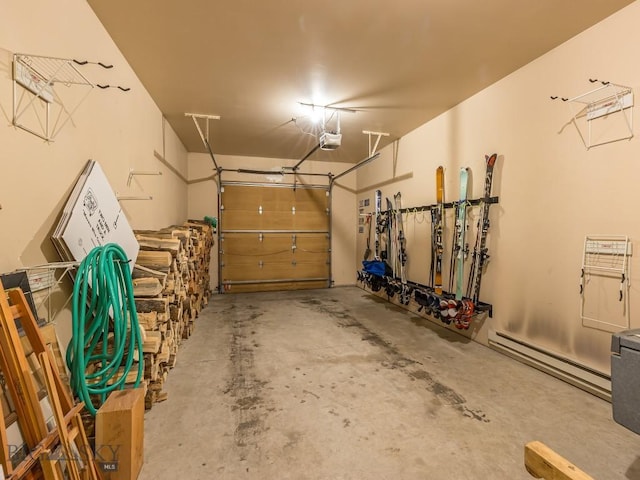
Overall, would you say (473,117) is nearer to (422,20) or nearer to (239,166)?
(422,20)

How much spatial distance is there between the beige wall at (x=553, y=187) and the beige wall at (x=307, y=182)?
3624 millimetres

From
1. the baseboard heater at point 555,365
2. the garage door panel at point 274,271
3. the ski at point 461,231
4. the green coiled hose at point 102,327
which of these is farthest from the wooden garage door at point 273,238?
the green coiled hose at point 102,327

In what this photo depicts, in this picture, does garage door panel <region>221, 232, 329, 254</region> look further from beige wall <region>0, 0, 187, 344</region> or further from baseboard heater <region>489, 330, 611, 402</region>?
baseboard heater <region>489, 330, 611, 402</region>

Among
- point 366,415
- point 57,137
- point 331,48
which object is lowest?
point 366,415

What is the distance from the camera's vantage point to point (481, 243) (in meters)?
3.46

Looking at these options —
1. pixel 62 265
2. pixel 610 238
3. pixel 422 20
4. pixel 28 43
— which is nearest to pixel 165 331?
pixel 62 265

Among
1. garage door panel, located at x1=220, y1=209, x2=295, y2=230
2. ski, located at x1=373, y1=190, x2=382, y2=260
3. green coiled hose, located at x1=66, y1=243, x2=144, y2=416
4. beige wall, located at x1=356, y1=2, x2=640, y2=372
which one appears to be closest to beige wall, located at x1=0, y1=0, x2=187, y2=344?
green coiled hose, located at x1=66, y1=243, x2=144, y2=416

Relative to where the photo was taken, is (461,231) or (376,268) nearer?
(461,231)

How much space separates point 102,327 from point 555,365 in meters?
3.69

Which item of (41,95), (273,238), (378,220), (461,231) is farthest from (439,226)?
(41,95)

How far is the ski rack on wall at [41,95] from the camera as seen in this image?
5.03 feet

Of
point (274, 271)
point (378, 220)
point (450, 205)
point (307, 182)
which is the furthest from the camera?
point (307, 182)

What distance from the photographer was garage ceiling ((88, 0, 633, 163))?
225 centimetres

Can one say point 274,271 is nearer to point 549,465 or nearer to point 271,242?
point 271,242
